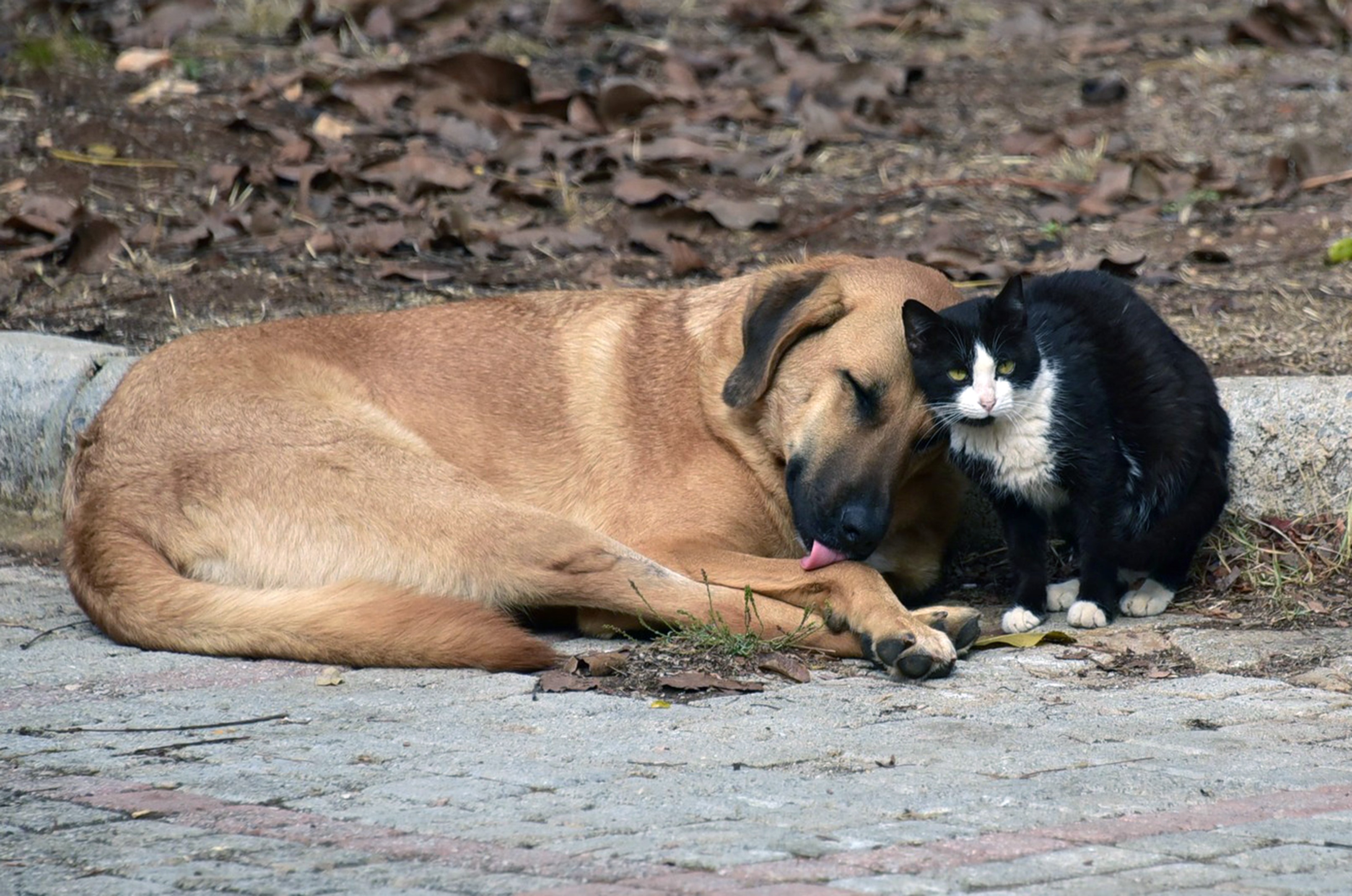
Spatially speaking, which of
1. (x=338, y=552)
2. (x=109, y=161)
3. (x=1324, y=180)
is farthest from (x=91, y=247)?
(x=1324, y=180)

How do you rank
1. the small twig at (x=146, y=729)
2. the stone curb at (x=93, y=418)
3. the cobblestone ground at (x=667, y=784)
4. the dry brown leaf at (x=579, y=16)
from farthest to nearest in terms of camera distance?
the dry brown leaf at (x=579, y=16) < the stone curb at (x=93, y=418) < the small twig at (x=146, y=729) < the cobblestone ground at (x=667, y=784)

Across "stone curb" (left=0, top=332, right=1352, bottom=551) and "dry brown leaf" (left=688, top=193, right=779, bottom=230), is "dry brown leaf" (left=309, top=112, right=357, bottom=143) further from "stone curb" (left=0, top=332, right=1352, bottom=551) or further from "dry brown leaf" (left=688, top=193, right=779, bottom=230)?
"stone curb" (left=0, top=332, right=1352, bottom=551)

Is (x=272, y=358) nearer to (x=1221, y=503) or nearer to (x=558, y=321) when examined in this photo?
(x=558, y=321)

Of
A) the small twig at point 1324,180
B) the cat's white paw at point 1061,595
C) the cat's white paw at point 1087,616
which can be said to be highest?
the small twig at point 1324,180

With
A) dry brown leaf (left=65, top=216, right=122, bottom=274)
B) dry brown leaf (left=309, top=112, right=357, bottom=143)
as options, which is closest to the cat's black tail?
dry brown leaf (left=65, top=216, right=122, bottom=274)

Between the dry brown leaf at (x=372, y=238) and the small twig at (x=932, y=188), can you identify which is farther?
the small twig at (x=932, y=188)

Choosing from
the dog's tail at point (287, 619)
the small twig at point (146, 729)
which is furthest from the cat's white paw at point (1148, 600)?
the small twig at point (146, 729)

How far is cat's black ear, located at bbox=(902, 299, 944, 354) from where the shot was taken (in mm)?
4031

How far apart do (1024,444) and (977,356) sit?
0.29 m

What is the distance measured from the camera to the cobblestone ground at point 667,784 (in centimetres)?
229

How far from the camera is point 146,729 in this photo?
3193 mm

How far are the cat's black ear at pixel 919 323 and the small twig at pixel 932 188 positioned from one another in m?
2.81

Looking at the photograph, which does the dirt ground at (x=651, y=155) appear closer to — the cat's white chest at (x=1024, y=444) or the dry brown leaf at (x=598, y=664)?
the cat's white chest at (x=1024, y=444)

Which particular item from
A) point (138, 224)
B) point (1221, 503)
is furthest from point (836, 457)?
point (138, 224)
